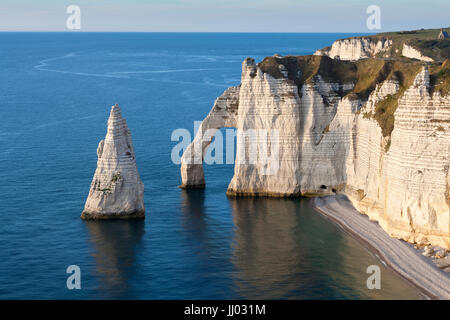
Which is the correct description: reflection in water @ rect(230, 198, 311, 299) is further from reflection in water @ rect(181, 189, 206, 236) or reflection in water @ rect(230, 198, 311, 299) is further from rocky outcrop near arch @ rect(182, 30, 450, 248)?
rocky outcrop near arch @ rect(182, 30, 450, 248)

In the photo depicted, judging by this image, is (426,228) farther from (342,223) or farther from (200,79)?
(200,79)

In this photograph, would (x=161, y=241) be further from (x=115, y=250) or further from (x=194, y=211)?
(x=194, y=211)

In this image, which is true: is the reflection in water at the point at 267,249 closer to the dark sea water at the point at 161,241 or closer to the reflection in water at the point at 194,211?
the dark sea water at the point at 161,241

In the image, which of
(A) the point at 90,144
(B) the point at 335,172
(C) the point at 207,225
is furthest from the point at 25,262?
(A) the point at 90,144

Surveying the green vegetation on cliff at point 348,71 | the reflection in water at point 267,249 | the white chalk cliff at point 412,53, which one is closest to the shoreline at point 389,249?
the reflection in water at point 267,249

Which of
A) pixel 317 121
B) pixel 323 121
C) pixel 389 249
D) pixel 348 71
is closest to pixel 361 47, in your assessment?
pixel 348 71

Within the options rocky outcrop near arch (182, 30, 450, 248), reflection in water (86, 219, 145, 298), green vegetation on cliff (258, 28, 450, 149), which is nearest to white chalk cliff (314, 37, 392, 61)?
green vegetation on cliff (258, 28, 450, 149)
